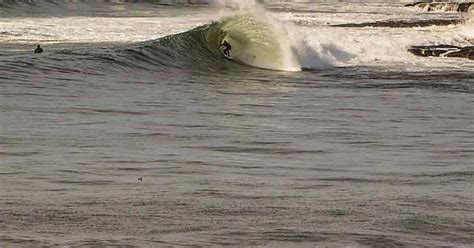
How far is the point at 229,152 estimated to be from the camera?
29.9 feet

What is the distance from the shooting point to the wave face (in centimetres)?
2038

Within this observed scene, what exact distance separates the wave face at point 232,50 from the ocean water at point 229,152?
0.25 ft

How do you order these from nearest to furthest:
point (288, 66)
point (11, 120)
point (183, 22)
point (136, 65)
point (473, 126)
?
1. point (11, 120)
2. point (473, 126)
3. point (136, 65)
4. point (288, 66)
5. point (183, 22)

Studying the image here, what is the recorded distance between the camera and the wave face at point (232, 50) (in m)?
20.4

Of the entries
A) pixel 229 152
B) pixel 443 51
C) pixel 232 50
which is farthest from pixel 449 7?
pixel 229 152

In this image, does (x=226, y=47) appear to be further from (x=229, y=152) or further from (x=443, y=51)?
(x=229, y=152)

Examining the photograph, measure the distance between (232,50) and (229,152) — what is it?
1288 centimetres

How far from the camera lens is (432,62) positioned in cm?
2323

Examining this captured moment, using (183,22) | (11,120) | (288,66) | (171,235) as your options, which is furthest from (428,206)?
(183,22)

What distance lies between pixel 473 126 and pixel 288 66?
917cm

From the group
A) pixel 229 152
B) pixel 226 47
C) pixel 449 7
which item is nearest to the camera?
pixel 229 152

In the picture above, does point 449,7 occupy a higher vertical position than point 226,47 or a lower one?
lower

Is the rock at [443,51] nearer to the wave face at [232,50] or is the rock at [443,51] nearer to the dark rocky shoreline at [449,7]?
the wave face at [232,50]

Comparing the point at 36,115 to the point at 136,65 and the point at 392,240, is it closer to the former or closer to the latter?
the point at 392,240
